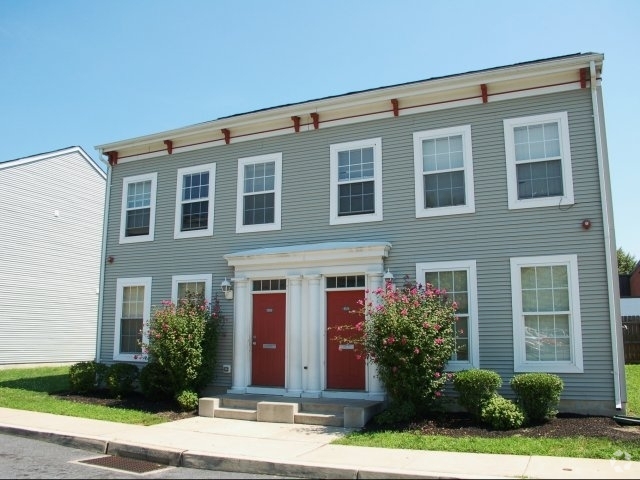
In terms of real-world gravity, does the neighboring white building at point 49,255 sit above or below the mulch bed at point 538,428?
above

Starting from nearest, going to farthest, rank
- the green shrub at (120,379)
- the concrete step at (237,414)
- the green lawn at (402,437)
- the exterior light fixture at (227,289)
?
the green lawn at (402,437)
the concrete step at (237,414)
the exterior light fixture at (227,289)
the green shrub at (120,379)

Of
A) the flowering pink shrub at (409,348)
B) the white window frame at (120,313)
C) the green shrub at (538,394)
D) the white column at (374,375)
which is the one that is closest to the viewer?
the green shrub at (538,394)

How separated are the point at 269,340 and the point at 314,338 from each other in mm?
1268

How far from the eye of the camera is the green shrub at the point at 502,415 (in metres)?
9.30

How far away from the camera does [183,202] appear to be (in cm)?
1473

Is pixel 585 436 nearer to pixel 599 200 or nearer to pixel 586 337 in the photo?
pixel 586 337

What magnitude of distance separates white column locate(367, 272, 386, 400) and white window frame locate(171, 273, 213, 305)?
13.8ft

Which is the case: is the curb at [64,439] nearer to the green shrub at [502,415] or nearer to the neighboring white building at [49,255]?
the green shrub at [502,415]

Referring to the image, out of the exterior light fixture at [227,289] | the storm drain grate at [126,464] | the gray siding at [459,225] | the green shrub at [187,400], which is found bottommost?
the storm drain grate at [126,464]

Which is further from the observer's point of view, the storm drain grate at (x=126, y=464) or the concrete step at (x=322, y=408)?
the concrete step at (x=322, y=408)

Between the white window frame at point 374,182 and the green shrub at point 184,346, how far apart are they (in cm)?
369

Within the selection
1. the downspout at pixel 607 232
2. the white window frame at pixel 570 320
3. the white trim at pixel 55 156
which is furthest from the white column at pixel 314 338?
the white trim at pixel 55 156

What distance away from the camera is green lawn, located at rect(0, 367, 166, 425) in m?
11.5

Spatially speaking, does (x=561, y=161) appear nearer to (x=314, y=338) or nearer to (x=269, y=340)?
(x=314, y=338)
